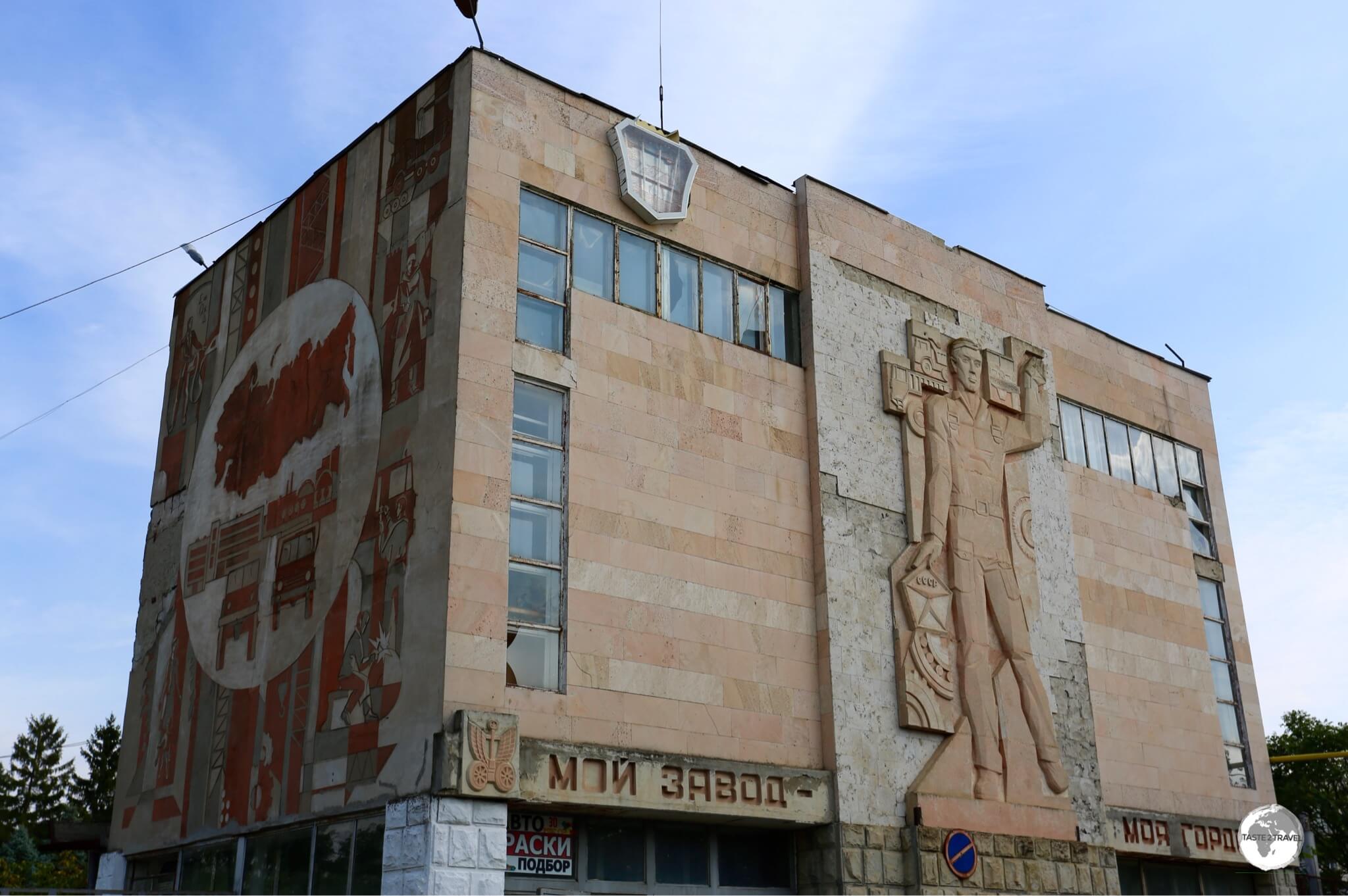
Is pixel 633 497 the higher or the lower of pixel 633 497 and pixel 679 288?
the lower

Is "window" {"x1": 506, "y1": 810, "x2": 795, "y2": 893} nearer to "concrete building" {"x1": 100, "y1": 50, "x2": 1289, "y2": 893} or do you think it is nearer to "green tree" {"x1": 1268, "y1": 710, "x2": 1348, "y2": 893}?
"concrete building" {"x1": 100, "y1": 50, "x2": 1289, "y2": 893}

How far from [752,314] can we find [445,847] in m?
9.13

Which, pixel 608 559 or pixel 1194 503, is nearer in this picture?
pixel 608 559

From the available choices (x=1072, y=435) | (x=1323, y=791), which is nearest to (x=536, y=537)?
(x=1072, y=435)

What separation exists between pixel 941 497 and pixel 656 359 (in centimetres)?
523

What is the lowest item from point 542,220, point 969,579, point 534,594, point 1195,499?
point 534,594

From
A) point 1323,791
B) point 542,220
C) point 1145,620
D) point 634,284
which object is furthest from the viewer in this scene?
point 1323,791

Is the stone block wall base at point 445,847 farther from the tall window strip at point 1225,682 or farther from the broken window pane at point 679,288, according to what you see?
the tall window strip at point 1225,682

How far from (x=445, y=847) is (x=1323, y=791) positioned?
5079 cm

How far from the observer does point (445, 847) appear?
1398 cm

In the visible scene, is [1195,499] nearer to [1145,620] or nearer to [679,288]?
[1145,620]

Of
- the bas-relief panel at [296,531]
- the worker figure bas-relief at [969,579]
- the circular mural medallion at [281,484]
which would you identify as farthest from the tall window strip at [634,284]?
the circular mural medallion at [281,484]

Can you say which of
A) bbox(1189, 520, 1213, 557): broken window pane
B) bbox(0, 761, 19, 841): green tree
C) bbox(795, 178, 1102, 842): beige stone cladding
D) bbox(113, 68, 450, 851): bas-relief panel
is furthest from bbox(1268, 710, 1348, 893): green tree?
bbox(0, 761, 19, 841): green tree

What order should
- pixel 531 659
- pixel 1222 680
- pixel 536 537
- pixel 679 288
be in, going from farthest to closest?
1. pixel 1222 680
2. pixel 679 288
3. pixel 536 537
4. pixel 531 659
